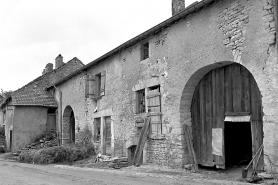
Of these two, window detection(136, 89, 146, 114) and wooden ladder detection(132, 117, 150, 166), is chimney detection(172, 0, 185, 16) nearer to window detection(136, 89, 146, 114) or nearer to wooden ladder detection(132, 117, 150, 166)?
window detection(136, 89, 146, 114)

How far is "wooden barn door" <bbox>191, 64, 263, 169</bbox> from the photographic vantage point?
7840mm

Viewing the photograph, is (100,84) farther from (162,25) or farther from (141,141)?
(162,25)

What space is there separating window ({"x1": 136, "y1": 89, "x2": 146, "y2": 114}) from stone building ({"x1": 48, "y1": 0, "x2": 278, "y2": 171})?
4 centimetres

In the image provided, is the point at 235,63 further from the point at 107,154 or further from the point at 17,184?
the point at 107,154

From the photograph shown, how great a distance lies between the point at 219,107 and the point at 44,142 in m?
14.6

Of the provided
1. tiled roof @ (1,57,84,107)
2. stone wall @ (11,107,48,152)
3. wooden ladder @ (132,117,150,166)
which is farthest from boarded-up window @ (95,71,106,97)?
stone wall @ (11,107,48,152)

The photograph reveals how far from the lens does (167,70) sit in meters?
10.4

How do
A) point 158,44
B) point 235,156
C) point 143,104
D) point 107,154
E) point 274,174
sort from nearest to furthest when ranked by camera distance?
point 274,174
point 235,156
point 158,44
point 143,104
point 107,154

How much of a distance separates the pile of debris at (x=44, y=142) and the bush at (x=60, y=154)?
3637mm

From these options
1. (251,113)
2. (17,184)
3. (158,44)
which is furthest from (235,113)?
(17,184)

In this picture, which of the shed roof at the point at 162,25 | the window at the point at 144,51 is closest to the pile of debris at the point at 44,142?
the shed roof at the point at 162,25

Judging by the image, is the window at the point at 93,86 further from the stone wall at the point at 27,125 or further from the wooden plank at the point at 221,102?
the wooden plank at the point at 221,102

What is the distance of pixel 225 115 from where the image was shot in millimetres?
8789

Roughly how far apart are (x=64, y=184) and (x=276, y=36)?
6203 mm
